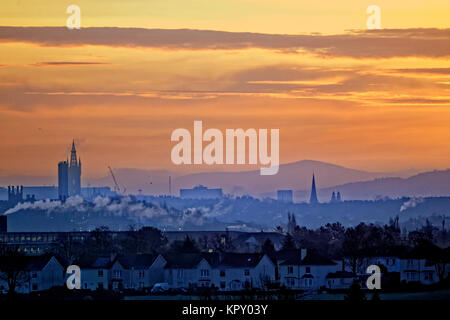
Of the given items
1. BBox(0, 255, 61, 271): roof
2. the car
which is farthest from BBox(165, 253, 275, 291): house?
BBox(0, 255, 61, 271): roof

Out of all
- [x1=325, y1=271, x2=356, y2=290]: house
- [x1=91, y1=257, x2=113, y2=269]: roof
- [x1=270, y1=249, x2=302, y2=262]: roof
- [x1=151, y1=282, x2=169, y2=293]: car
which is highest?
[x1=270, y1=249, x2=302, y2=262]: roof

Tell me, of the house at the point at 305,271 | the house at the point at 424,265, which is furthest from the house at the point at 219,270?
the house at the point at 424,265

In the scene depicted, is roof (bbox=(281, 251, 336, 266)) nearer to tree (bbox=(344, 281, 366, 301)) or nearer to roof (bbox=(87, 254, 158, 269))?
roof (bbox=(87, 254, 158, 269))

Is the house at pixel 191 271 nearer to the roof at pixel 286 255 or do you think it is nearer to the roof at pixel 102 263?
the roof at pixel 102 263

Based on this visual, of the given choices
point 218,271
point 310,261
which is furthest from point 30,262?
point 310,261

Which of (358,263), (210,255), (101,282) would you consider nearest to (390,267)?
(358,263)
